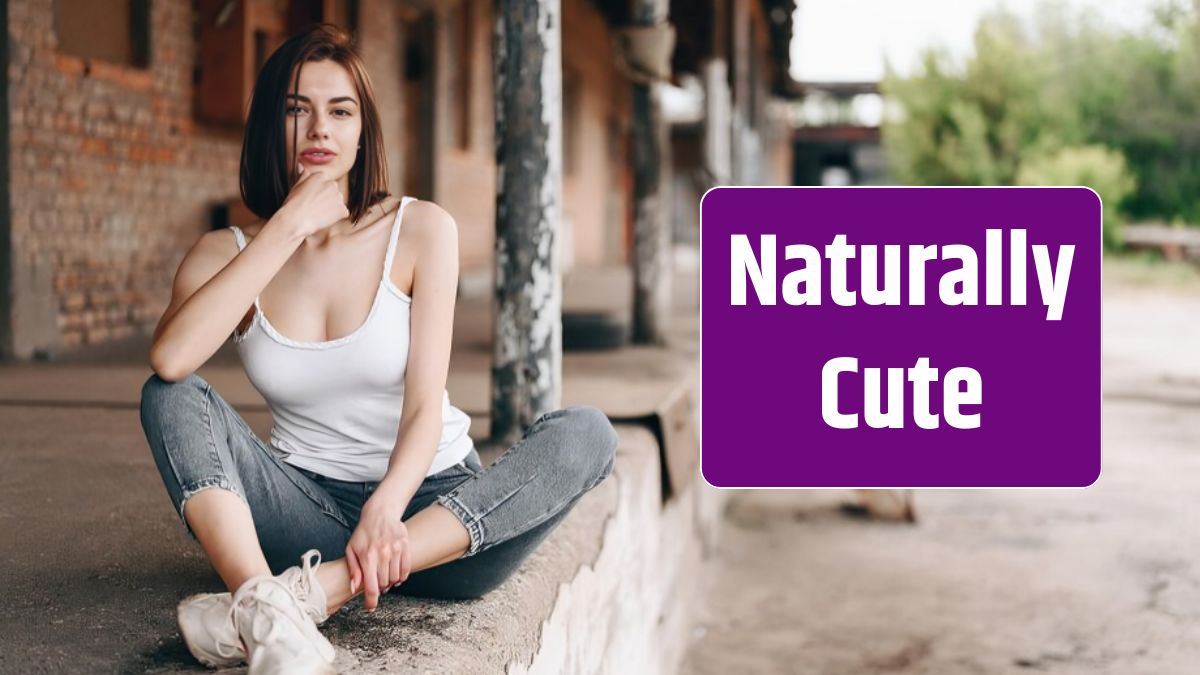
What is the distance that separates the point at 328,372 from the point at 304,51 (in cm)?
54

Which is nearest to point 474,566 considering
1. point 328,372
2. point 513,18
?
point 328,372

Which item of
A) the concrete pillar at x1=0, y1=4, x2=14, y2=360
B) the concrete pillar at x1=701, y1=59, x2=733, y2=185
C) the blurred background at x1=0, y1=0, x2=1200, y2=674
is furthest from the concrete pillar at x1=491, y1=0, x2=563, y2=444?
the concrete pillar at x1=701, y1=59, x2=733, y2=185

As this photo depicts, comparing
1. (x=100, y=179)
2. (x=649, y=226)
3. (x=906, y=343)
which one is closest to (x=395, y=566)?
(x=906, y=343)

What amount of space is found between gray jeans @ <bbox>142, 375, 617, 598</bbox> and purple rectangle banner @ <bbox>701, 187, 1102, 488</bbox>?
105cm

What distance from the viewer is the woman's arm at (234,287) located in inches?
78.3

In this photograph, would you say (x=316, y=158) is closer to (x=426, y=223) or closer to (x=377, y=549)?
(x=426, y=223)

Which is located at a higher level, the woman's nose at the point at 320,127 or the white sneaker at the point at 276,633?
the woman's nose at the point at 320,127

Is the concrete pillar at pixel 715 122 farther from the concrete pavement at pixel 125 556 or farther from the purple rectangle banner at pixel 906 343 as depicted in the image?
the purple rectangle banner at pixel 906 343

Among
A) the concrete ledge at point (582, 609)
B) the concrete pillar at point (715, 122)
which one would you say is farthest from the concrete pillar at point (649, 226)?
the concrete ledge at point (582, 609)

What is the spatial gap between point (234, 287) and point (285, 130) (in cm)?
32

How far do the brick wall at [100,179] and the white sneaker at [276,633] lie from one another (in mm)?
4359

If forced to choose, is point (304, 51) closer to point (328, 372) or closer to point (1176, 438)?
point (328, 372)

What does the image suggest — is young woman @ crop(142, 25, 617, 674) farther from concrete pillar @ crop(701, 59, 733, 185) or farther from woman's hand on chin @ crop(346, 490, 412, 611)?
concrete pillar @ crop(701, 59, 733, 185)

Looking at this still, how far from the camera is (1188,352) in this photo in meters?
11.8
